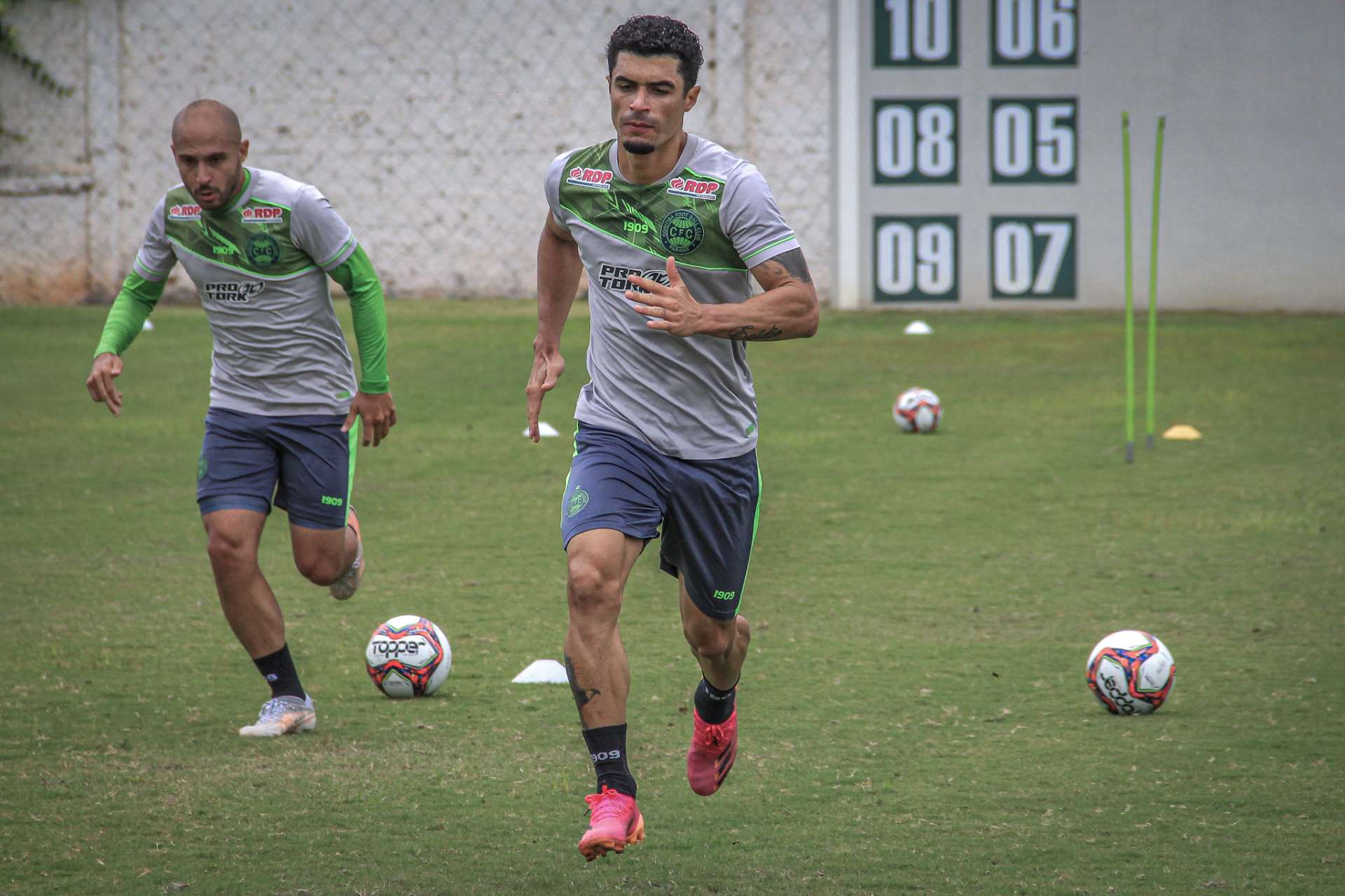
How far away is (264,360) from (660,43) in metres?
2.21

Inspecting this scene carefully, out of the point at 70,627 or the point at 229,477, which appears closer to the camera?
the point at 229,477

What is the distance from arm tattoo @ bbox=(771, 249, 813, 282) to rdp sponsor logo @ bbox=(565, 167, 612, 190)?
Result: 0.51 meters

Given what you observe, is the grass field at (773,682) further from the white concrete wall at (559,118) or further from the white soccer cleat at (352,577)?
the white concrete wall at (559,118)

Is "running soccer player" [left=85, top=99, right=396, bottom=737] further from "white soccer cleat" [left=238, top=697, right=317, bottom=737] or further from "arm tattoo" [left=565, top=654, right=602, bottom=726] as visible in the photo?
"arm tattoo" [left=565, top=654, right=602, bottom=726]

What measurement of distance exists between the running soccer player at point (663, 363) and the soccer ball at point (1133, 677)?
1.60 metres

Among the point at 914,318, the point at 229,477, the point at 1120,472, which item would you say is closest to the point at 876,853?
the point at 229,477

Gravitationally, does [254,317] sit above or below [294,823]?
above

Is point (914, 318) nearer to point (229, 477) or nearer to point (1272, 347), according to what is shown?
point (1272, 347)

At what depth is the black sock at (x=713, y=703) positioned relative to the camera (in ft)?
15.5

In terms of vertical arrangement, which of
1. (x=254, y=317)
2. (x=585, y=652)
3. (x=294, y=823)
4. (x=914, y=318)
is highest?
(x=254, y=317)

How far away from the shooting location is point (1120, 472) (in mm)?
10820

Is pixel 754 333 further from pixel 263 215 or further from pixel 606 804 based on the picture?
pixel 263 215

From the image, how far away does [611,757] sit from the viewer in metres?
4.06

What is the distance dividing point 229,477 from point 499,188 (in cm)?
1673
